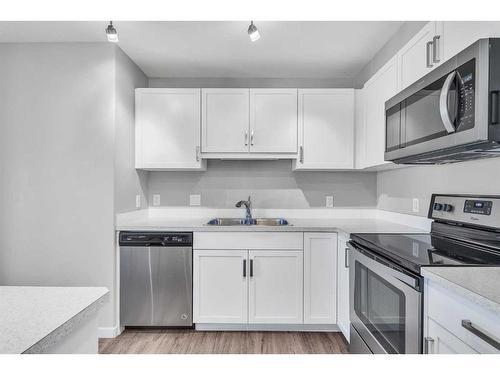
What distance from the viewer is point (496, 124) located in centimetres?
111

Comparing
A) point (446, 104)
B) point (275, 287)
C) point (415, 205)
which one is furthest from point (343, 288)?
point (446, 104)

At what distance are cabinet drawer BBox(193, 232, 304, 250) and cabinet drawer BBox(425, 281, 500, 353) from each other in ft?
4.55

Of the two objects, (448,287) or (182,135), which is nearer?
(448,287)

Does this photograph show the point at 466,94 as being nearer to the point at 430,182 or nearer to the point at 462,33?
the point at 462,33

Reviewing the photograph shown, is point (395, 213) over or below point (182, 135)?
below

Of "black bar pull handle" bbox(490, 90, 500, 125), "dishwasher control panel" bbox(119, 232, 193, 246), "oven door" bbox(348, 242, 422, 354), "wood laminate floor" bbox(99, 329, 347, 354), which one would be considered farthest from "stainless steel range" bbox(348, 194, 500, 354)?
"dishwasher control panel" bbox(119, 232, 193, 246)

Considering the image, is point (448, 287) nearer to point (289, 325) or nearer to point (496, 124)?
point (496, 124)

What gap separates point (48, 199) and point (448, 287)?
268 cm

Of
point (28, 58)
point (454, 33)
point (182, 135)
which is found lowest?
point (182, 135)

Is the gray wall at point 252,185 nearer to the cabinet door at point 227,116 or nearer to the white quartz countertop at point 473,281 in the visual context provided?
the cabinet door at point 227,116

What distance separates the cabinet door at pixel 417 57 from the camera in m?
1.65
